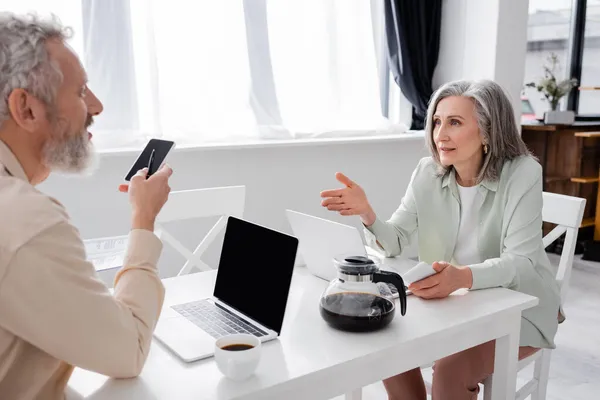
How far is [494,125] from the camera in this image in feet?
5.66

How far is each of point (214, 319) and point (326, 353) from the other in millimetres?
290

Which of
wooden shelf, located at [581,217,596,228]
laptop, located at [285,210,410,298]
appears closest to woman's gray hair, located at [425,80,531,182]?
laptop, located at [285,210,410,298]

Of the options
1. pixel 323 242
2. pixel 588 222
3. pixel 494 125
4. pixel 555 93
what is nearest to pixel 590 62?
pixel 555 93

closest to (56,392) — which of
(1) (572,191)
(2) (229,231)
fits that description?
(2) (229,231)

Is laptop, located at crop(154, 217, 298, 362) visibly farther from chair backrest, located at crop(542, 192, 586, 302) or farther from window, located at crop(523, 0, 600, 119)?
window, located at crop(523, 0, 600, 119)

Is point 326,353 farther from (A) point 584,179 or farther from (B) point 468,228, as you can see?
(A) point 584,179

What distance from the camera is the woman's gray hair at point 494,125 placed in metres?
1.74

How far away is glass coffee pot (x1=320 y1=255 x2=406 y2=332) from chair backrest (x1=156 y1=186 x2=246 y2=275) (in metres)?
0.84

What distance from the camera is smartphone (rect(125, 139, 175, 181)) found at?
3.99 feet

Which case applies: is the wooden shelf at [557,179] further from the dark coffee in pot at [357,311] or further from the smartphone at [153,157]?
the smartphone at [153,157]

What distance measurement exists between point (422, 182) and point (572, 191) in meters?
3.07

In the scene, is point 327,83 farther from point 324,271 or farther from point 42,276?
point 42,276

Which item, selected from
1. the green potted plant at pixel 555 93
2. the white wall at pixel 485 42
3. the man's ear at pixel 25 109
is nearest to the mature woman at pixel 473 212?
the man's ear at pixel 25 109

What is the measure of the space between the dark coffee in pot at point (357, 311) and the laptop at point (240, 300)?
0.37 ft
